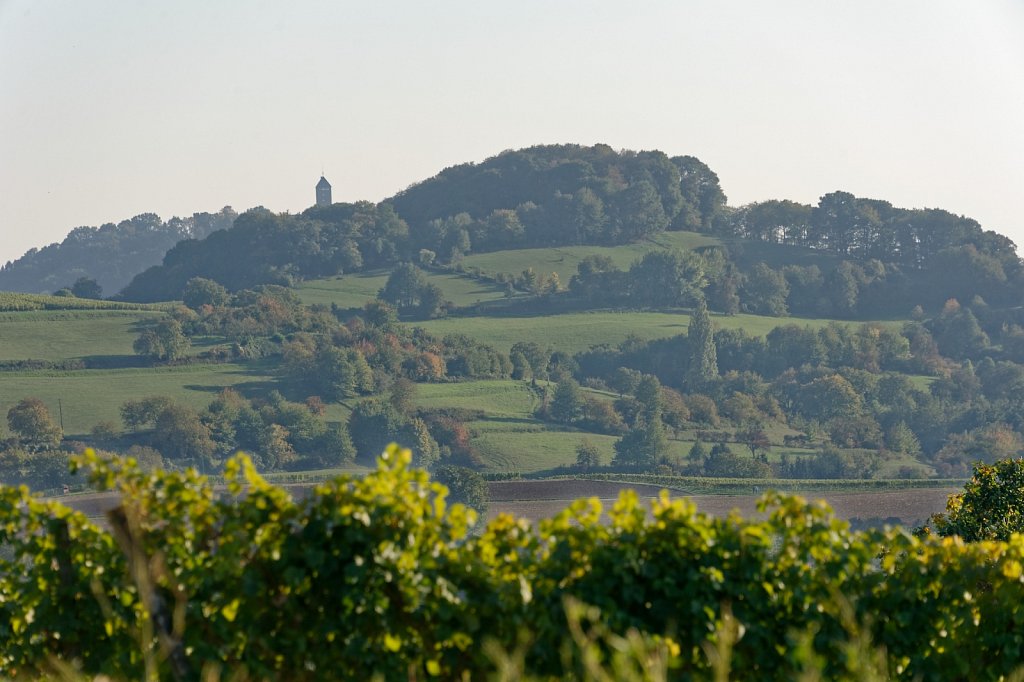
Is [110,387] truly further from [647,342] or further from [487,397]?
[647,342]

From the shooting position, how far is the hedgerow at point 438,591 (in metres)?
8.57

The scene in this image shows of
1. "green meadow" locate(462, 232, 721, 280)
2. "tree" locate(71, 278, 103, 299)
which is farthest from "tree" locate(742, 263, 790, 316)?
"tree" locate(71, 278, 103, 299)

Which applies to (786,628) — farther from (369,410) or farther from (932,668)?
(369,410)

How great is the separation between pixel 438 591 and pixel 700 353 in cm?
12373

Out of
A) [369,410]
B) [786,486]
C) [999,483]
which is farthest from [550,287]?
[999,483]

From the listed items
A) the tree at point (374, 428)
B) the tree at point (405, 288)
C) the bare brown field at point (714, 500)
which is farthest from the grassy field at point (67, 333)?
the bare brown field at point (714, 500)

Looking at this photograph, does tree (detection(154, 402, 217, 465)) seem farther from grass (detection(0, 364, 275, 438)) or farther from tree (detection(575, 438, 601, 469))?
tree (detection(575, 438, 601, 469))

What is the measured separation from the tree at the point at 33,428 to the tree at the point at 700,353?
58.0 meters

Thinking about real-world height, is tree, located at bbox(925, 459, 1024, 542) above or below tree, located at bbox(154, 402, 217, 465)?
above

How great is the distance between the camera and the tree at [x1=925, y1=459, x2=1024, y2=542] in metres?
17.5

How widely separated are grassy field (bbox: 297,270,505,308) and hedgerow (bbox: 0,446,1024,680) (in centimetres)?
13744

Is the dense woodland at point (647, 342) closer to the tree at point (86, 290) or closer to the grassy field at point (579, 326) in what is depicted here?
the tree at point (86, 290)

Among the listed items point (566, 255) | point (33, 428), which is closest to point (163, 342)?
point (33, 428)

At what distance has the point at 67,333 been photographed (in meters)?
122
